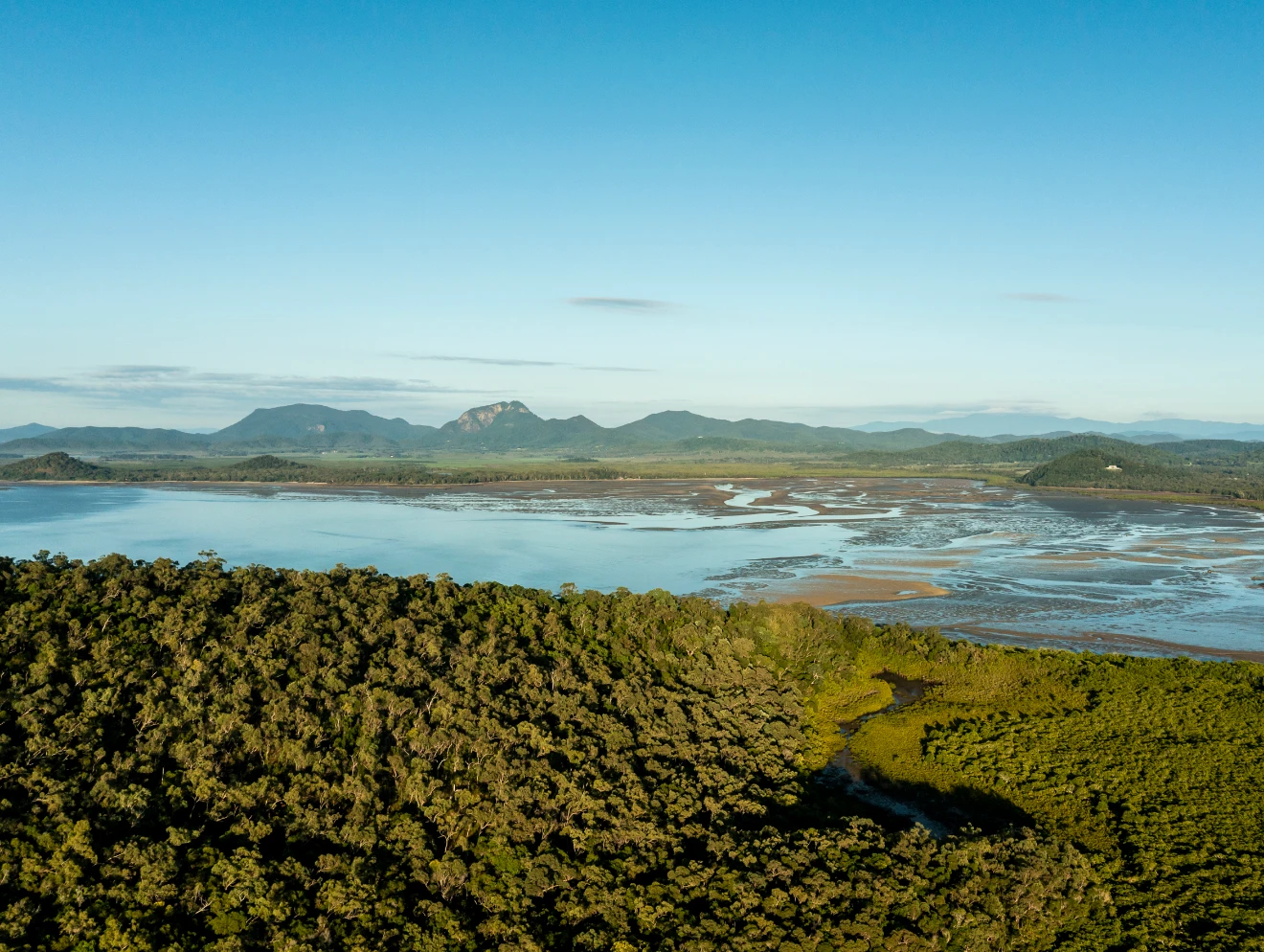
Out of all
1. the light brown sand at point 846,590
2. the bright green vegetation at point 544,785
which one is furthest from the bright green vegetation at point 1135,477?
the bright green vegetation at point 544,785

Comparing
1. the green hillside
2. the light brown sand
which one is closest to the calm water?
the light brown sand

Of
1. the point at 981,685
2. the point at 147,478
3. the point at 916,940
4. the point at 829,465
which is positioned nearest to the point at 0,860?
the point at 916,940

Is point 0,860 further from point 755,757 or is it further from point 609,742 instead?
point 755,757

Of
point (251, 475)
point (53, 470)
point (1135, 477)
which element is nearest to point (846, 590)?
point (1135, 477)

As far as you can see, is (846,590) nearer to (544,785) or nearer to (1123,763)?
(1123,763)

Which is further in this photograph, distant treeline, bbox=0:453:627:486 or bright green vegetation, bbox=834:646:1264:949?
distant treeline, bbox=0:453:627:486

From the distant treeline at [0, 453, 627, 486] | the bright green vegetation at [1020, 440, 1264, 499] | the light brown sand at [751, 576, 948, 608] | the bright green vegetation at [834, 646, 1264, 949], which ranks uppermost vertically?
the bright green vegetation at [1020, 440, 1264, 499]

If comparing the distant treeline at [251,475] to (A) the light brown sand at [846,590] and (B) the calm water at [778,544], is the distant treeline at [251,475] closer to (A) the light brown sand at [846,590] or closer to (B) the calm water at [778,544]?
(B) the calm water at [778,544]

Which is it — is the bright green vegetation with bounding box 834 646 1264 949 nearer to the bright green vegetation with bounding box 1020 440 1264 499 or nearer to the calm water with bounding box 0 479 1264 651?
the calm water with bounding box 0 479 1264 651
